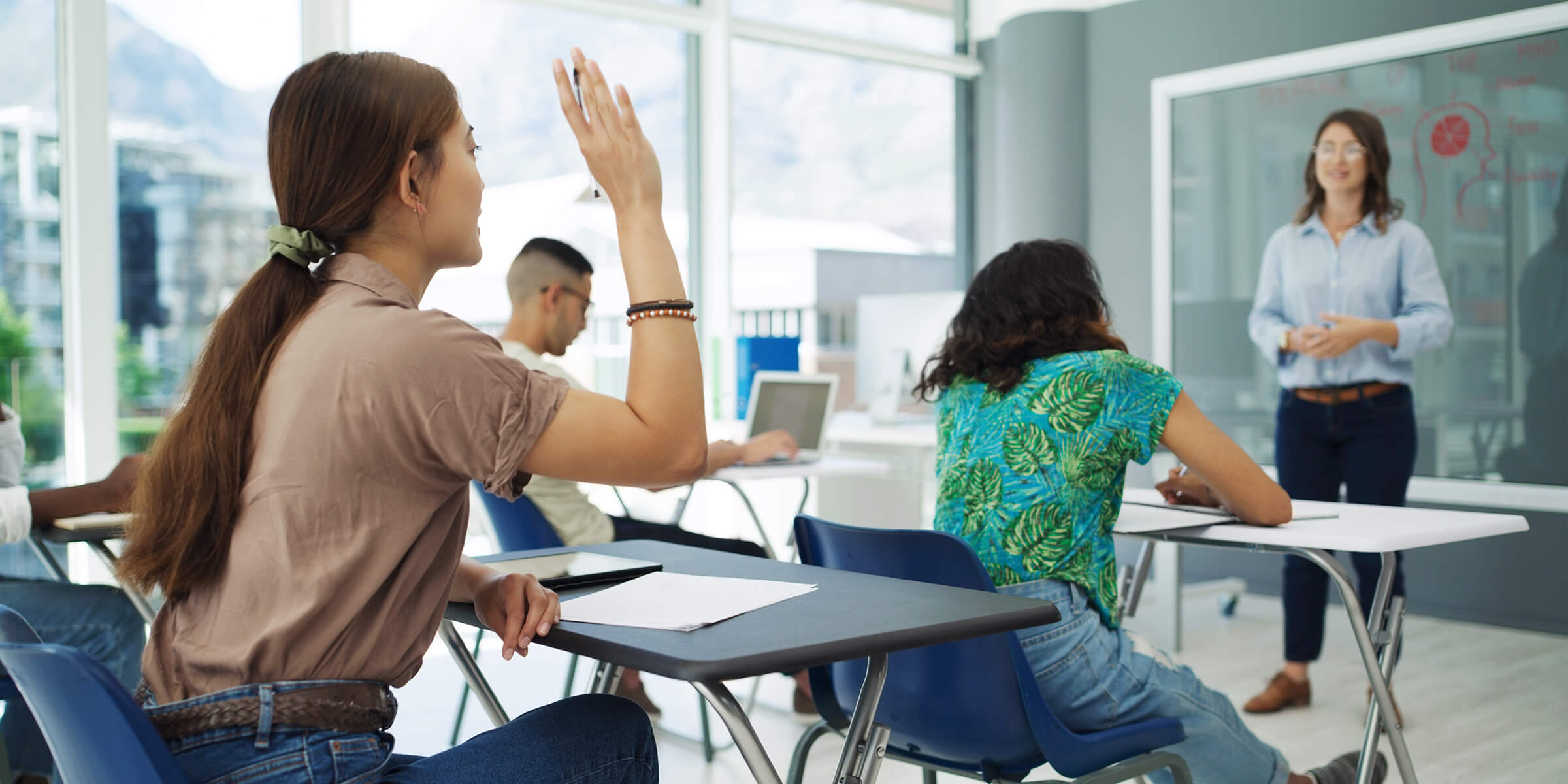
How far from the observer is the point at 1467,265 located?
428 centimetres

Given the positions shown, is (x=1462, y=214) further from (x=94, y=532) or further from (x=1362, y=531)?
(x=94, y=532)

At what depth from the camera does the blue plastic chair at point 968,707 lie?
1.60 m

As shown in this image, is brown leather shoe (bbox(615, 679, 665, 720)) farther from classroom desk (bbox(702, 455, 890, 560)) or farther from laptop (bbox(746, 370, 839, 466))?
laptop (bbox(746, 370, 839, 466))

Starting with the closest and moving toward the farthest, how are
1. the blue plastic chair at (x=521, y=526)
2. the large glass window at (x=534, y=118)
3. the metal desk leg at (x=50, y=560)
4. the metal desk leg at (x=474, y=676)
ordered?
the metal desk leg at (x=474, y=676)
the metal desk leg at (x=50, y=560)
the blue plastic chair at (x=521, y=526)
the large glass window at (x=534, y=118)

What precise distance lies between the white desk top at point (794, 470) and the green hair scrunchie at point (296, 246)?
2.13 m

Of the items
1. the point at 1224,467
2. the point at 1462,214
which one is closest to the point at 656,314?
the point at 1224,467

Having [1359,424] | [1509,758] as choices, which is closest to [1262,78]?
[1359,424]

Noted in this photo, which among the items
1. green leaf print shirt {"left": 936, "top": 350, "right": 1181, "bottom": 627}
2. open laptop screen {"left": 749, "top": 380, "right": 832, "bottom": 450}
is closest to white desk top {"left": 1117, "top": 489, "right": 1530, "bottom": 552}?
green leaf print shirt {"left": 936, "top": 350, "right": 1181, "bottom": 627}

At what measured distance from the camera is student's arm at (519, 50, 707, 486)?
1103 mm

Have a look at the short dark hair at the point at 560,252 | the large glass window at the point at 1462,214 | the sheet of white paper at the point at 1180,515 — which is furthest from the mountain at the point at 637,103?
the sheet of white paper at the point at 1180,515

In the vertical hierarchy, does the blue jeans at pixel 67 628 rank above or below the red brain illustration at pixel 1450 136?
below

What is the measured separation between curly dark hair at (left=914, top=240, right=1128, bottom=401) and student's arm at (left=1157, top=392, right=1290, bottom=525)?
151 mm

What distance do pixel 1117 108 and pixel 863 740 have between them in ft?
15.7

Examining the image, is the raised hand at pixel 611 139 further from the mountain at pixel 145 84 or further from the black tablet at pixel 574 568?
the mountain at pixel 145 84
